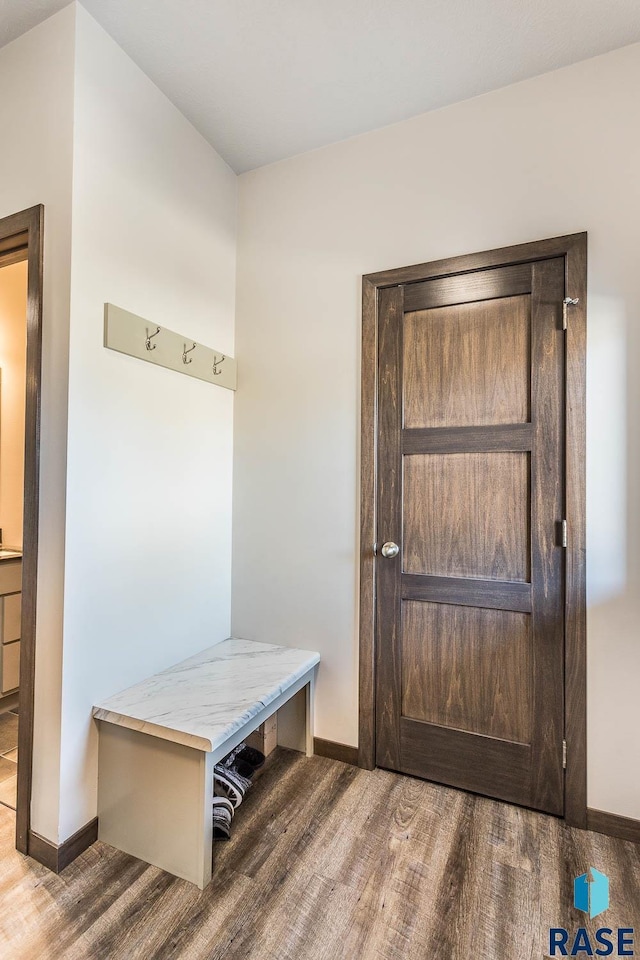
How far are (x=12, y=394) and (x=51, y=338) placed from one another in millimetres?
1691

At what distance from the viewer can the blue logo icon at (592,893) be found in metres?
1.37

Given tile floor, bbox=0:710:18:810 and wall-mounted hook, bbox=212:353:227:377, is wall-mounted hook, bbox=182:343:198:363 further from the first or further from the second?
tile floor, bbox=0:710:18:810

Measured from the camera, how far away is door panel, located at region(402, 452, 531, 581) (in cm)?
185

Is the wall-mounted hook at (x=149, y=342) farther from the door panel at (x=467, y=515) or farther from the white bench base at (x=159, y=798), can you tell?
the white bench base at (x=159, y=798)

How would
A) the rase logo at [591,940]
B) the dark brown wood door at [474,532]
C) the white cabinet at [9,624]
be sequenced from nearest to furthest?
1. the rase logo at [591,940]
2. the dark brown wood door at [474,532]
3. the white cabinet at [9,624]

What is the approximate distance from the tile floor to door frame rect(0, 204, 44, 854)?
0.37 meters

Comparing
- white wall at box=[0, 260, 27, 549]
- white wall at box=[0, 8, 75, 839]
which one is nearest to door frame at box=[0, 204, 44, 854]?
white wall at box=[0, 8, 75, 839]

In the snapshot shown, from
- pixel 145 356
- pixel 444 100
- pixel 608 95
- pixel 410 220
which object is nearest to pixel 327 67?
pixel 444 100

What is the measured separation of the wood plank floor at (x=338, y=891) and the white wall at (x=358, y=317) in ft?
1.13

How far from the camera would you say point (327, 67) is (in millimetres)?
1828

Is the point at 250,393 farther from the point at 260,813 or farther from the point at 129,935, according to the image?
the point at 129,935

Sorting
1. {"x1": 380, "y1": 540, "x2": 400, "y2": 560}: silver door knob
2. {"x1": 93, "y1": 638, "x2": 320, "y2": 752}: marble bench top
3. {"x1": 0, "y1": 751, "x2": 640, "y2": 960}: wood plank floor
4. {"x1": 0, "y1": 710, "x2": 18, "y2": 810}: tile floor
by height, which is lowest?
{"x1": 0, "y1": 710, "x2": 18, "y2": 810}: tile floor

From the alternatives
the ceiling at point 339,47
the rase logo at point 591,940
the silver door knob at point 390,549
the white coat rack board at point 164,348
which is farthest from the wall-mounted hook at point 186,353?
the rase logo at point 591,940

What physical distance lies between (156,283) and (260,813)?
2.11 meters
